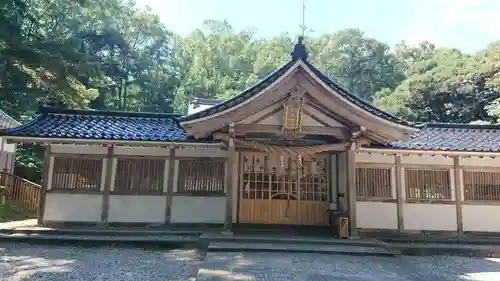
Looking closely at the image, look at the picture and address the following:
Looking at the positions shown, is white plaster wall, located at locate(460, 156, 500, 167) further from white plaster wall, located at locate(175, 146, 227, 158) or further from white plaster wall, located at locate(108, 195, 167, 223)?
white plaster wall, located at locate(108, 195, 167, 223)

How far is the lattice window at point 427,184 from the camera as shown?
11.1 meters

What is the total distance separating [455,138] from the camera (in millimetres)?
12008

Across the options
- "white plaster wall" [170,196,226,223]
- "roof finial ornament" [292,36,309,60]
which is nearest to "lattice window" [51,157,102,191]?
"white plaster wall" [170,196,226,223]

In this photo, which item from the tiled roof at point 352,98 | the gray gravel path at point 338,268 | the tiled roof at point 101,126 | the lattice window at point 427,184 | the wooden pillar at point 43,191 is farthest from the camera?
the lattice window at point 427,184

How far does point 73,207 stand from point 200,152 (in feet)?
12.1

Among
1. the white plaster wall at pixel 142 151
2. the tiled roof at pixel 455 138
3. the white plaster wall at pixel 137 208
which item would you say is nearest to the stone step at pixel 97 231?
the white plaster wall at pixel 137 208

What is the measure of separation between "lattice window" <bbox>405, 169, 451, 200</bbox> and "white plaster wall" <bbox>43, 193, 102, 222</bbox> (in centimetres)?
861

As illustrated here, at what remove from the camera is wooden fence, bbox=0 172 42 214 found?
14.6m

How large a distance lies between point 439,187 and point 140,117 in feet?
Answer: 30.0

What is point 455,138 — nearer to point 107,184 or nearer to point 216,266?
point 216,266

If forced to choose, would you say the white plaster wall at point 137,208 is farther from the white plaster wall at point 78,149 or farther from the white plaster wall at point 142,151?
the white plaster wall at point 78,149

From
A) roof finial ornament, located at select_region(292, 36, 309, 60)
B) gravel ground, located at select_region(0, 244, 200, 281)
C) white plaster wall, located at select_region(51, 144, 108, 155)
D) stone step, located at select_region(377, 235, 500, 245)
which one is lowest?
gravel ground, located at select_region(0, 244, 200, 281)

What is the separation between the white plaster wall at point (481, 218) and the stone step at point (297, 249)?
4046mm

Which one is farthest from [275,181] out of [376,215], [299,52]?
[299,52]
